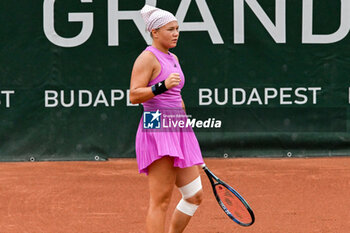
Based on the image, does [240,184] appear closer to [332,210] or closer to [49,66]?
[332,210]

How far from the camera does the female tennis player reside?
11.3ft

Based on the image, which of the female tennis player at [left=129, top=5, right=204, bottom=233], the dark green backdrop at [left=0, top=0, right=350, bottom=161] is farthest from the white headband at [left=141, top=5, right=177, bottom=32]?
the dark green backdrop at [left=0, top=0, right=350, bottom=161]

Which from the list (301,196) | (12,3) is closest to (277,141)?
(301,196)

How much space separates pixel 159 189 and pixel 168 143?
0.25 m

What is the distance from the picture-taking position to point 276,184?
6.55 metres

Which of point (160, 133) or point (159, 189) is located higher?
point (160, 133)

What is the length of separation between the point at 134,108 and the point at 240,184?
81.4 inches

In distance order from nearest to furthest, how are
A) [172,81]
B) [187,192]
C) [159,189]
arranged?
[172,81]
[159,189]
[187,192]

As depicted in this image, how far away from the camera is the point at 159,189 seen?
137 inches

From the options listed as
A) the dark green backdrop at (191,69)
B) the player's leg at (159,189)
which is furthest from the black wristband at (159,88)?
the dark green backdrop at (191,69)

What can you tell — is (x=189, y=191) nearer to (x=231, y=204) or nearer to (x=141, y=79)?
(x=231, y=204)

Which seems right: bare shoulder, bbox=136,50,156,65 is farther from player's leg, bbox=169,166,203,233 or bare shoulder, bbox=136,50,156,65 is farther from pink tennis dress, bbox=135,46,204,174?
player's leg, bbox=169,166,203,233

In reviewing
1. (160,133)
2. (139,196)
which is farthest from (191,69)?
(160,133)

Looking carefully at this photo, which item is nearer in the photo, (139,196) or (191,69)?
(139,196)
